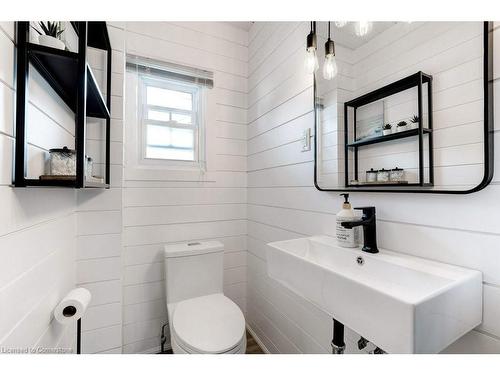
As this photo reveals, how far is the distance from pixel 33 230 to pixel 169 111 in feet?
4.29

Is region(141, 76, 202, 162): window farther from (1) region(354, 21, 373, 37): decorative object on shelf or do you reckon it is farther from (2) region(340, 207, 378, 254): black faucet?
(2) region(340, 207, 378, 254): black faucet

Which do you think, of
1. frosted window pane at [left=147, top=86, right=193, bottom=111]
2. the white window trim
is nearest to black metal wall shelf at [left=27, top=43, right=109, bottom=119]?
the white window trim

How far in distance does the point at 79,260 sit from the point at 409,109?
1815 mm

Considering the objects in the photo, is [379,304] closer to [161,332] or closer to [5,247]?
[5,247]

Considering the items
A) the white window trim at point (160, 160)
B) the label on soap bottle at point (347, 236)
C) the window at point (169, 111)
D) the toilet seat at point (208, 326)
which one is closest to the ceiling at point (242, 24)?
the window at point (169, 111)

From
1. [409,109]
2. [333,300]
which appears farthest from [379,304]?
[409,109]

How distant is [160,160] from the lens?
71.4 inches

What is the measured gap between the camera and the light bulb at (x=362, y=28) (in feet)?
3.45

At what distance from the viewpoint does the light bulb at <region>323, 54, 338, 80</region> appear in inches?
47.9

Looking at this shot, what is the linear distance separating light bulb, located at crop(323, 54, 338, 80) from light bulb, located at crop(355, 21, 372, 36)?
0.15m

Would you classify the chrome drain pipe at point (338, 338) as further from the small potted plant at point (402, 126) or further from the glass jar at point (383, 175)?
the small potted plant at point (402, 126)

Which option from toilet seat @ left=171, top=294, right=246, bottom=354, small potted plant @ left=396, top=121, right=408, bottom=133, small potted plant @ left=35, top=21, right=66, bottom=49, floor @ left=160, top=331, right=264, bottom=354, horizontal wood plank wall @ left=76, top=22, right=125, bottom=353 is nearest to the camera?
small potted plant @ left=35, top=21, right=66, bottom=49

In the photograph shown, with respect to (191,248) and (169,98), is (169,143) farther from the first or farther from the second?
(191,248)

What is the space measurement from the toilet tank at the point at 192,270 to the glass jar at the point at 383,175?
1176 mm
